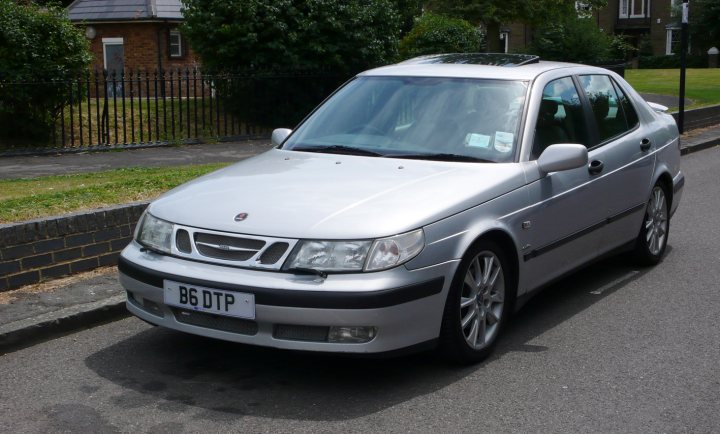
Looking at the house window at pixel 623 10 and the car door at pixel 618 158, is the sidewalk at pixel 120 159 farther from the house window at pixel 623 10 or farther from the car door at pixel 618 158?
the house window at pixel 623 10

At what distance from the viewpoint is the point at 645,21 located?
62875mm

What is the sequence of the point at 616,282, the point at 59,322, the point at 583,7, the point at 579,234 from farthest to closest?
the point at 583,7 < the point at 616,282 < the point at 579,234 < the point at 59,322

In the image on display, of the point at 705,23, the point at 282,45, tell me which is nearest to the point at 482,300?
the point at 282,45

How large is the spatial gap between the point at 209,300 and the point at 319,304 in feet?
1.97

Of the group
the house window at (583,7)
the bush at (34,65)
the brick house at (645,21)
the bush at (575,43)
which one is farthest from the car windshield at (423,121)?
the brick house at (645,21)

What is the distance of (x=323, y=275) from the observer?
4746 millimetres

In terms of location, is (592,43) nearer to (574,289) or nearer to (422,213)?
(574,289)

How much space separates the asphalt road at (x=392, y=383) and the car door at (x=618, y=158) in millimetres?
739

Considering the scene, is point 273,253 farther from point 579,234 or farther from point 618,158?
point 618,158

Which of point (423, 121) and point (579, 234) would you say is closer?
point (423, 121)

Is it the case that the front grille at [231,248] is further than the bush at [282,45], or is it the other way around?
the bush at [282,45]

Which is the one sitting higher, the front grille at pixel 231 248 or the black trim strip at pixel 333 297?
the front grille at pixel 231 248

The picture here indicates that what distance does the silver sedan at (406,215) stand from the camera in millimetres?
4766

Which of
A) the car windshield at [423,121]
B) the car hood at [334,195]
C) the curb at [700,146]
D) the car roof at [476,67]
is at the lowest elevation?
the curb at [700,146]
